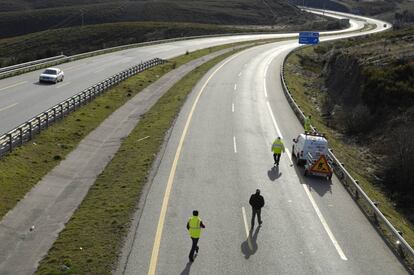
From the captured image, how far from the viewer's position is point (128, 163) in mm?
24938

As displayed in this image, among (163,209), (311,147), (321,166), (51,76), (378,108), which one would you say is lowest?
(163,209)

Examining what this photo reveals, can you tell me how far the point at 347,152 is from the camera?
32375 mm

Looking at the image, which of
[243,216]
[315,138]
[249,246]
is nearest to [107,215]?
[243,216]

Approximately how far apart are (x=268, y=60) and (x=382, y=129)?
1508 inches

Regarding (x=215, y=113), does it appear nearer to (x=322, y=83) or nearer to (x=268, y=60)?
(x=322, y=83)

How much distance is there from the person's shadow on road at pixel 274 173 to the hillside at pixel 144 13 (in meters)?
123

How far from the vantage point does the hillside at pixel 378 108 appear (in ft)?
93.5

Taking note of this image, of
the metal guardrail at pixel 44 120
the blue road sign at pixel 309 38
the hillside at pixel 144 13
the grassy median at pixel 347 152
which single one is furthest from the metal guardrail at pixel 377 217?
the hillside at pixel 144 13

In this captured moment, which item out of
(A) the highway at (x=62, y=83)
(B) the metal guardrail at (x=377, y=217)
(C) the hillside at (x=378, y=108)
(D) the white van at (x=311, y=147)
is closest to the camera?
(B) the metal guardrail at (x=377, y=217)

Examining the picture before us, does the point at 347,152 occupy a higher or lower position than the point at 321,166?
lower

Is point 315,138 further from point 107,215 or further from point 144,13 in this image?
point 144,13

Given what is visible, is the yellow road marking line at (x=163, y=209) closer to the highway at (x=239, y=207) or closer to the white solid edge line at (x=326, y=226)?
the highway at (x=239, y=207)

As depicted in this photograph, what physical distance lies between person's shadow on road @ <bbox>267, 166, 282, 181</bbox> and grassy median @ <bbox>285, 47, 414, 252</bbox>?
4254 millimetres

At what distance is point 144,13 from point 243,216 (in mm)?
141321
